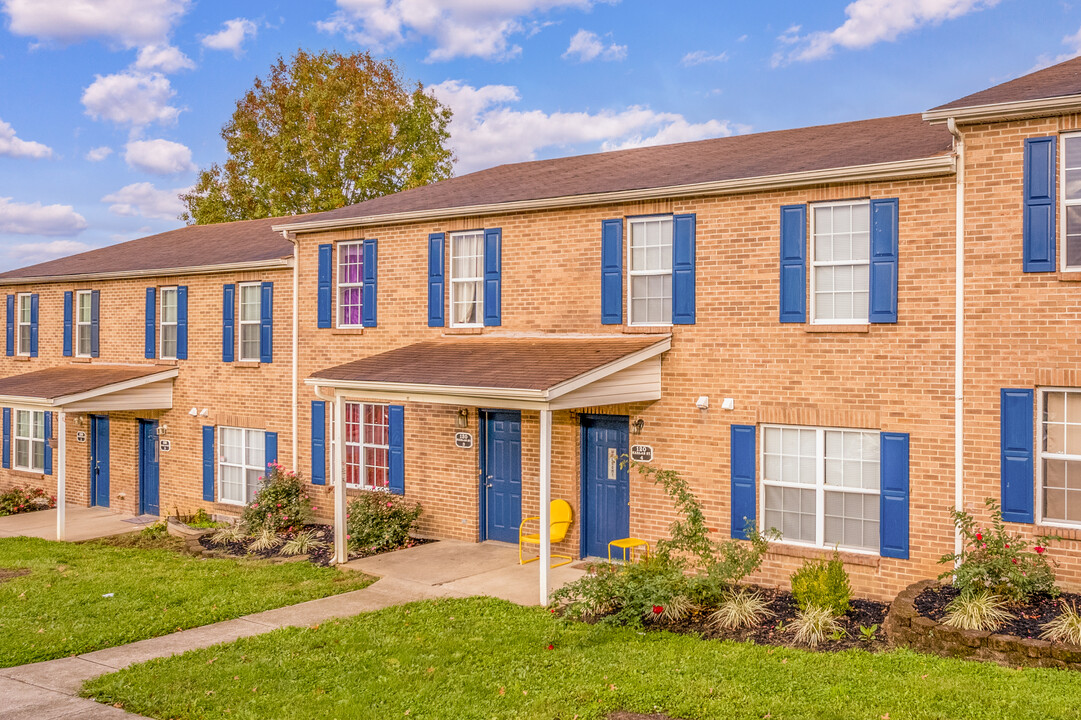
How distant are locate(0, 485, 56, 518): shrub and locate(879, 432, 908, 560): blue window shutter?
1921 cm

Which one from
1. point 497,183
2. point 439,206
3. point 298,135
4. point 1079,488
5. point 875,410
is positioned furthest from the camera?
point 298,135

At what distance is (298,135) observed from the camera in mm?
33438

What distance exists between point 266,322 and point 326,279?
1940mm

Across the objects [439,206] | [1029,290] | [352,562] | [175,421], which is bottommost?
[352,562]

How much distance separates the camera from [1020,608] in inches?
342

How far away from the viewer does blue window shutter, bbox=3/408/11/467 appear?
2256 centimetres

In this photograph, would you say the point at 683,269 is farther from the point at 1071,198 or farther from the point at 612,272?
the point at 1071,198

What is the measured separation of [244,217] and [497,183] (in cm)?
2215

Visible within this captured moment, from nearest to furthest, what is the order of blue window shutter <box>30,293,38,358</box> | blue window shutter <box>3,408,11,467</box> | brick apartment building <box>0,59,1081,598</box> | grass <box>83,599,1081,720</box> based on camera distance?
grass <box>83,599,1081,720</box> < brick apartment building <box>0,59,1081,598</box> < blue window shutter <box>30,293,38,358</box> < blue window shutter <box>3,408,11,467</box>

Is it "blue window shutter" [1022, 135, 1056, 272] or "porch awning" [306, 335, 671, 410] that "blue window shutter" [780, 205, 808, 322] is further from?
"blue window shutter" [1022, 135, 1056, 272]

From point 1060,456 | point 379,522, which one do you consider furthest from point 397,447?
point 1060,456

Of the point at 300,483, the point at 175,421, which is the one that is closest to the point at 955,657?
the point at 300,483

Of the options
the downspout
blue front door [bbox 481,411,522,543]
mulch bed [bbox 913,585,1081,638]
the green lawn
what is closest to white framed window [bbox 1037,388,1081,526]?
the downspout

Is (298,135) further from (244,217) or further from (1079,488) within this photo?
(1079,488)
